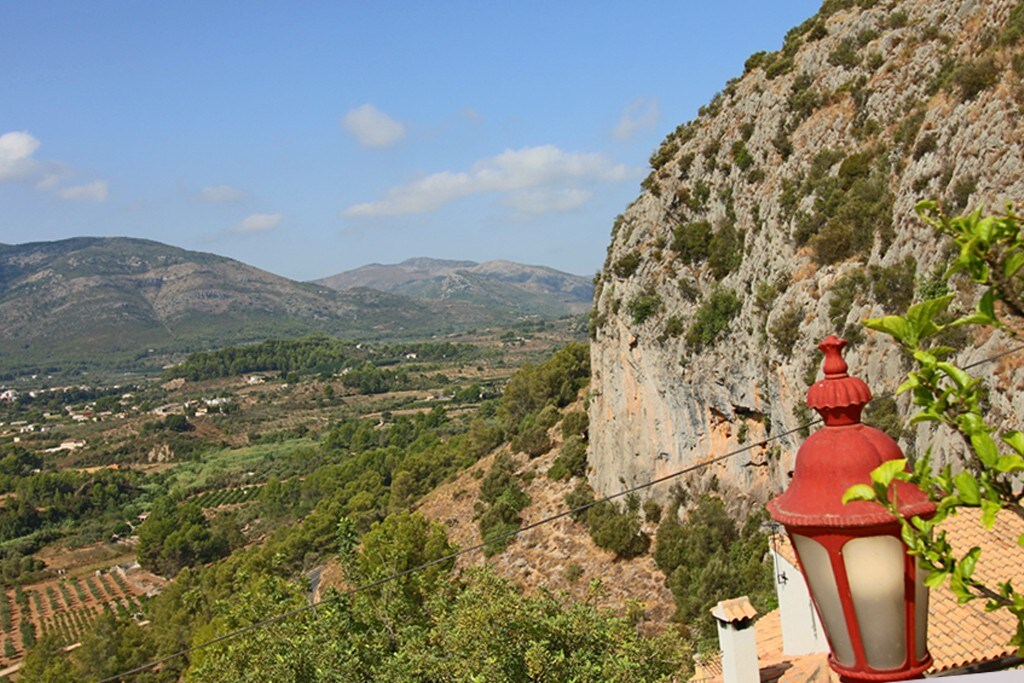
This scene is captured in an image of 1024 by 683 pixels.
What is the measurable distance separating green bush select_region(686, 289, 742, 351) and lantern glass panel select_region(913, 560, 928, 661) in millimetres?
24852

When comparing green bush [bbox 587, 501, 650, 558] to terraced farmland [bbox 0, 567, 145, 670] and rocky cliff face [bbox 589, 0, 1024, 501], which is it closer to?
rocky cliff face [bbox 589, 0, 1024, 501]

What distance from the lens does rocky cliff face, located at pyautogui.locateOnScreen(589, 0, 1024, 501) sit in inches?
705

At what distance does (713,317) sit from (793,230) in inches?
191

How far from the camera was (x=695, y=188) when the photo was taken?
30219mm

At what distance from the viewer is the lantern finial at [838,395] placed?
2410mm

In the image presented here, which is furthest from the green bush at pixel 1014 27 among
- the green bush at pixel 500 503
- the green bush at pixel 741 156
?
the green bush at pixel 500 503

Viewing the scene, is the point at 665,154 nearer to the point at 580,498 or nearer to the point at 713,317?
the point at 713,317

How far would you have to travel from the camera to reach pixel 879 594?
226cm

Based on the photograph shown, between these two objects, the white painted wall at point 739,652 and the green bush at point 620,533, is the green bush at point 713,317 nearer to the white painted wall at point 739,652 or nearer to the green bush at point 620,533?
the green bush at point 620,533

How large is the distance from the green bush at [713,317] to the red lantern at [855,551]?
24.8m

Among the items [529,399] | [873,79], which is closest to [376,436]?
[529,399]

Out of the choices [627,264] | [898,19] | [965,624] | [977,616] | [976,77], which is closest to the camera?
[965,624]

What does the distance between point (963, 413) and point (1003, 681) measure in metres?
0.64

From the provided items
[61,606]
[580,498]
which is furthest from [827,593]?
[61,606]
